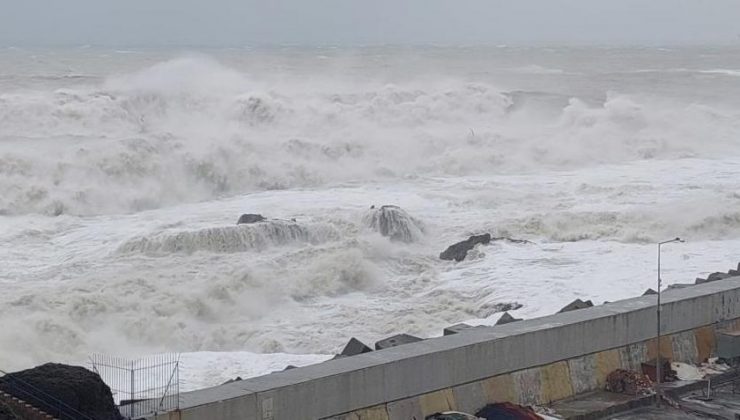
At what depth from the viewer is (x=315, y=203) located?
1412 inches

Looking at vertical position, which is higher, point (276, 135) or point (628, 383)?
point (276, 135)

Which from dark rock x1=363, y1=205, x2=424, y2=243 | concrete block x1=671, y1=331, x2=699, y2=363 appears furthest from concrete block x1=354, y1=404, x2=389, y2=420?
dark rock x1=363, y1=205, x2=424, y2=243

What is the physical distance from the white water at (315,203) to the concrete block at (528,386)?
5.39 meters

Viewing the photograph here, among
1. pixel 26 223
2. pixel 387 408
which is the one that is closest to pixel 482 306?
pixel 387 408

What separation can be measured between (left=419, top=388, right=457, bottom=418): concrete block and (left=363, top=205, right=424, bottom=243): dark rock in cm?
1716

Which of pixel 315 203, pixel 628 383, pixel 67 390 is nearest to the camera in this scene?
pixel 67 390

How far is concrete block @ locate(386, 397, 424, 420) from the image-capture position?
12172 mm

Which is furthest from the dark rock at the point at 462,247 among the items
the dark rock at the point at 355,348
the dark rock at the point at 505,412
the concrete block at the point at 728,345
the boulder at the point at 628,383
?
the dark rock at the point at 505,412

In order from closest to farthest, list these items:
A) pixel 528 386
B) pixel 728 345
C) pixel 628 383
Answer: pixel 528 386, pixel 628 383, pixel 728 345

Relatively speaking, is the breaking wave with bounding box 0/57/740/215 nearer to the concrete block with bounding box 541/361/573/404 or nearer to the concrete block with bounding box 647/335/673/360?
the concrete block with bounding box 647/335/673/360

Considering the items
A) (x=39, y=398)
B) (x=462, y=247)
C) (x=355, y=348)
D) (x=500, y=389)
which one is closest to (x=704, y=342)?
(x=500, y=389)

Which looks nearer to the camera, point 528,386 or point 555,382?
point 528,386

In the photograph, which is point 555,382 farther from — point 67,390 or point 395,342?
point 67,390

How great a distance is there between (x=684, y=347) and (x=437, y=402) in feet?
14.0
